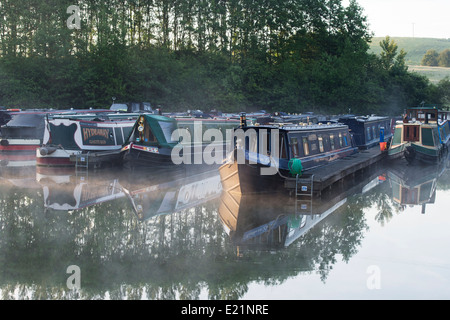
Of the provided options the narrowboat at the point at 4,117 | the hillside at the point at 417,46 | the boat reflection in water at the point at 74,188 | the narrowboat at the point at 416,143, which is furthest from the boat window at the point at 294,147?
the hillside at the point at 417,46

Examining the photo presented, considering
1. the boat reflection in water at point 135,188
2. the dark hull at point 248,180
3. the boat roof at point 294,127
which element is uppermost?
the boat roof at point 294,127

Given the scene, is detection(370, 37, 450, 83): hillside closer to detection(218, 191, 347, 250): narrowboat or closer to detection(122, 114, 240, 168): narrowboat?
detection(122, 114, 240, 168): narrowboat

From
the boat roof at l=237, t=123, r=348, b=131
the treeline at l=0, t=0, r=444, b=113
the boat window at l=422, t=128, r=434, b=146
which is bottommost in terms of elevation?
the boat window at l=422, t=128, r=434, b=146

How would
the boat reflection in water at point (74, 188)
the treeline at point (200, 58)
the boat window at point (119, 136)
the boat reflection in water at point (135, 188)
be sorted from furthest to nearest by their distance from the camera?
1. the treeline at point (200, 58)
2. the boat window at point (119, 136)
3. the boat reflection in water at point (74, 188)
4. the boat reflection in water at point (135, 188)

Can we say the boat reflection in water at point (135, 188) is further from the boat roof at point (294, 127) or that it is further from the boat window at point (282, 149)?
the boat roof at point (294, 127)

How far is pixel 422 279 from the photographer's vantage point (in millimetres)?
9102

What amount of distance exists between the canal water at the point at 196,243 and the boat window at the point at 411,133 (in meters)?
6.81

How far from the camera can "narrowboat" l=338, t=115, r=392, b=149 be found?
27562mm

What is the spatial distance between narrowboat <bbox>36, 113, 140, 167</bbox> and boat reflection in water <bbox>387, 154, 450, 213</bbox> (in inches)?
452

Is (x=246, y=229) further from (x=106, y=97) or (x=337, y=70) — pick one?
(x=337, y=70)

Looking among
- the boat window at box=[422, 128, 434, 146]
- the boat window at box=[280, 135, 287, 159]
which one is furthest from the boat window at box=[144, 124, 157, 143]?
the boat window at box=[422, 128, 434, 146]

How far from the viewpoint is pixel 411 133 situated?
25.1 m

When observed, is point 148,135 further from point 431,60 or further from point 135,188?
point 431,60

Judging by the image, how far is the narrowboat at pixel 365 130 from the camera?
27.6 metres
